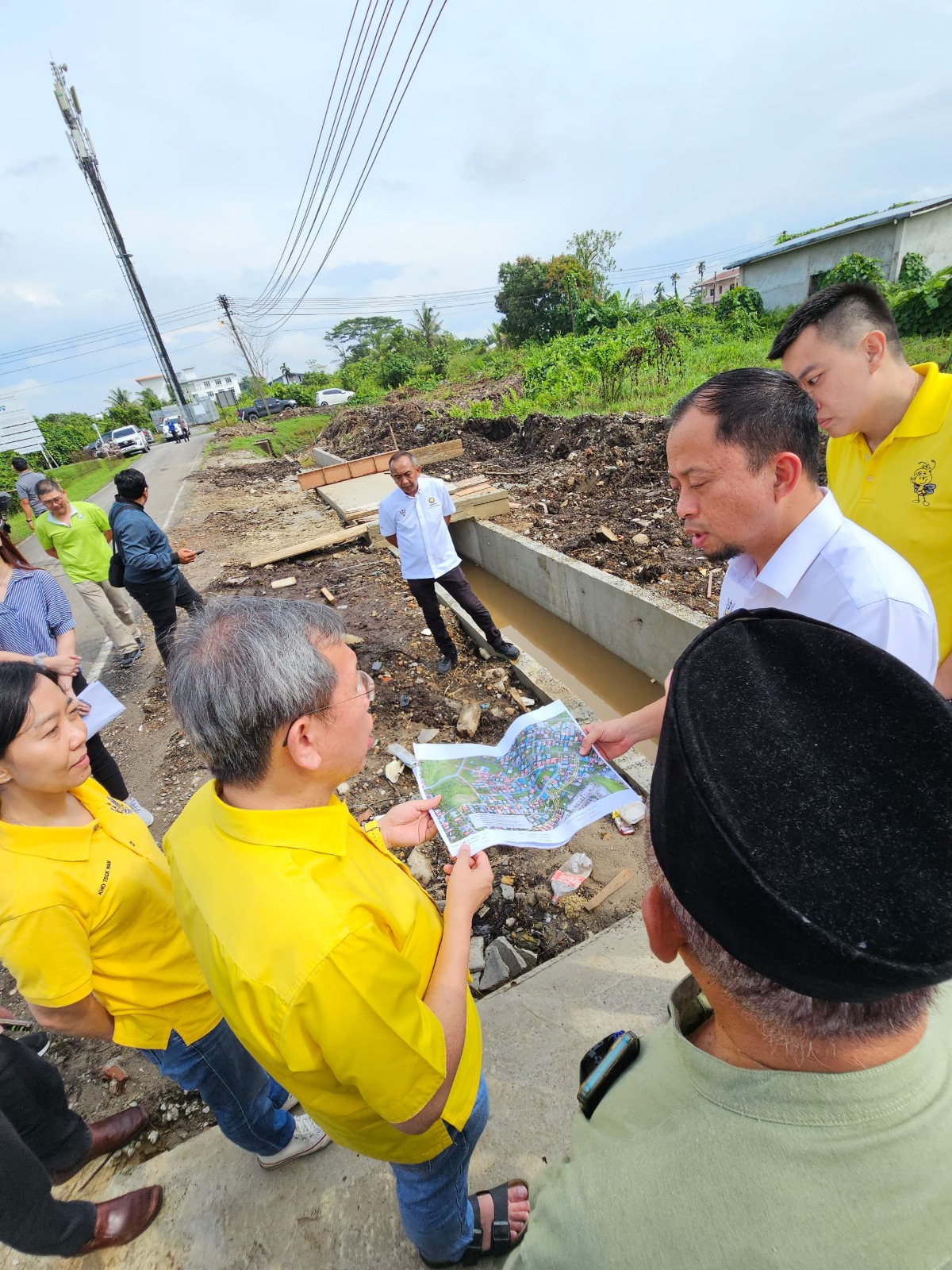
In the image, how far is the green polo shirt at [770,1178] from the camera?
0.47m

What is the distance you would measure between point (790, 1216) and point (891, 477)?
2281 mm

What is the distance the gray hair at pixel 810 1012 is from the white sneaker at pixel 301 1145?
203 cm

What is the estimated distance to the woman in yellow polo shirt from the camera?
139 centimetres

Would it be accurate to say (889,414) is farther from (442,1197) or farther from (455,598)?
(455,598)

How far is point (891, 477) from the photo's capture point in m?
2.03

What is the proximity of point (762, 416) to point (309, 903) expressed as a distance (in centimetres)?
165

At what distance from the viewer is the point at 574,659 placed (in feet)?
20.9

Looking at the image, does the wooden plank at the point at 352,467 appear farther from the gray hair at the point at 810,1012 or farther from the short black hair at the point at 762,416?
the gray hair at the point at 810,1012

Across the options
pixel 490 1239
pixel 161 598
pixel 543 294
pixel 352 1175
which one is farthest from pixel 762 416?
pixel 543 294

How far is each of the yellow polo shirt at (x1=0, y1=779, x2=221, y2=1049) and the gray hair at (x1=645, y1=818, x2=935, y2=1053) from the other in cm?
155

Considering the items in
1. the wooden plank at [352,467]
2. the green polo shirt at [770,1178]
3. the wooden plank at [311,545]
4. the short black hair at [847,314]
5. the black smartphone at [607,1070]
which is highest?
the wooden plank at [352,467]

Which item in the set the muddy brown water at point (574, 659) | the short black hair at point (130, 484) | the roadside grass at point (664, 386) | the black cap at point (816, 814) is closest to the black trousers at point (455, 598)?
the muddy brown water at point (574, 659)

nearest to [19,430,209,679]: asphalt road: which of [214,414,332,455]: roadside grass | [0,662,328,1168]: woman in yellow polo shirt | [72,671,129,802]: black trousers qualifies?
[214,414,332,455]: roadside grass

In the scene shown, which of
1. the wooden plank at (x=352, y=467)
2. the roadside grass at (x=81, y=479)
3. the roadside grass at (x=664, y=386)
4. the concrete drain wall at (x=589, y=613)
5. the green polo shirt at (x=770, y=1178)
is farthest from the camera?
the roadside grass at (x=81, y=479)
